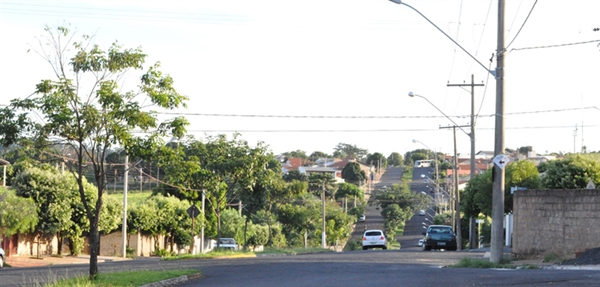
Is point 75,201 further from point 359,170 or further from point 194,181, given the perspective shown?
point 359,170

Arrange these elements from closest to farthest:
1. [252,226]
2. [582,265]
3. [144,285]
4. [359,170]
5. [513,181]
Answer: [144,285] → [582,265] → [513,181] → [252,226] → [359,170]

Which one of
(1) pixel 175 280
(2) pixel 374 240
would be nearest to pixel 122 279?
(1) pixel 175 280

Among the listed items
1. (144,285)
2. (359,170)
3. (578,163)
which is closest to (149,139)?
(144,285)

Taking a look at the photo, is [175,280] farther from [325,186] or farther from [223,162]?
[325,186]

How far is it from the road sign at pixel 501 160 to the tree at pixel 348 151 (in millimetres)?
167690

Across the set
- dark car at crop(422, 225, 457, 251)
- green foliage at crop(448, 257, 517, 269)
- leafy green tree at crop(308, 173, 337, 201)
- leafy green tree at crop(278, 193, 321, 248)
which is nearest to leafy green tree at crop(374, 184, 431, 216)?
leafy green tree at crop(308, 173, 337, 201)

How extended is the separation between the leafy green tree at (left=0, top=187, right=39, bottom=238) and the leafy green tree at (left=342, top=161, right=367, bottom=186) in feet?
304

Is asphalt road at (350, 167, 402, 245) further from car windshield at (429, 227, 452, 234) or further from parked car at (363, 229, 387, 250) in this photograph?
car windshield at (429, 227, 452, 234)

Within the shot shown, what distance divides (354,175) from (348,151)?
6915 cm

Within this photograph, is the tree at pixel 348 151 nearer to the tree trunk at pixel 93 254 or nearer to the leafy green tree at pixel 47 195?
the leafy green tree at pixel 47 195

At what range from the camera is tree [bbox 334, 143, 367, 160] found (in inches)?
7574

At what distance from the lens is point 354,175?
128 metres

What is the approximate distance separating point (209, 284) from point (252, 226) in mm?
48387

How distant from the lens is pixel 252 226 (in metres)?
66.1
